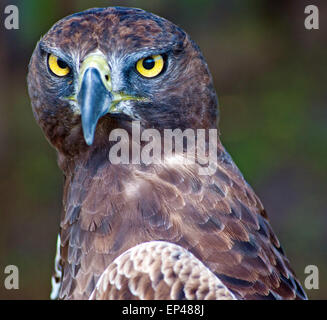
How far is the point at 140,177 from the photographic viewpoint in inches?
88.6

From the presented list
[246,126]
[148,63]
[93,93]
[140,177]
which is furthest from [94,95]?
[246,126]

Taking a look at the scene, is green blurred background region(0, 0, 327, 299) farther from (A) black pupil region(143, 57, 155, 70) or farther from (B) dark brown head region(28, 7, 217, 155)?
(A) black pupil region(143, 57, 155, 70)

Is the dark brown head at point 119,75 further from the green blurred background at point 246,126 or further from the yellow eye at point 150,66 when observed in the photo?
the green blurred background at point 246,126

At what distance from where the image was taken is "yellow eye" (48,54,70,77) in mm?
2217

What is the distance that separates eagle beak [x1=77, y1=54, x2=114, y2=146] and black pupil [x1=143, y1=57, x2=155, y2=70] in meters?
0.15

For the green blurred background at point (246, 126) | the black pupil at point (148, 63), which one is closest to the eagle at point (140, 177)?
the black pupil at point (148, 63)

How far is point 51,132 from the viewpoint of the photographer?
2.38m

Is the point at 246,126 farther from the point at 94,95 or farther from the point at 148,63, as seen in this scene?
the point at 94,95

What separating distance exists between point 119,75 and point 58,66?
0.85 feet

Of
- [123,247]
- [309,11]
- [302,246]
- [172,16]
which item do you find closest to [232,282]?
[123,247]

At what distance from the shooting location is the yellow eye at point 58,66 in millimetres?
2217

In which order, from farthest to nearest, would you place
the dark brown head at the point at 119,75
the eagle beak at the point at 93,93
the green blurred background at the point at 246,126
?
the green blurred background at the point at 246,126 → the dark brown head at the point at 119,75 → the eagle beak at the point at 93,93

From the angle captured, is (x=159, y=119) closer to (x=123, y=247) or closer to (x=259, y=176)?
(x=123, y=247)

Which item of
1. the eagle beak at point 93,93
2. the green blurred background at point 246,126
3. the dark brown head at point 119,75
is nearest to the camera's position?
the eagle beak at point 93,93
